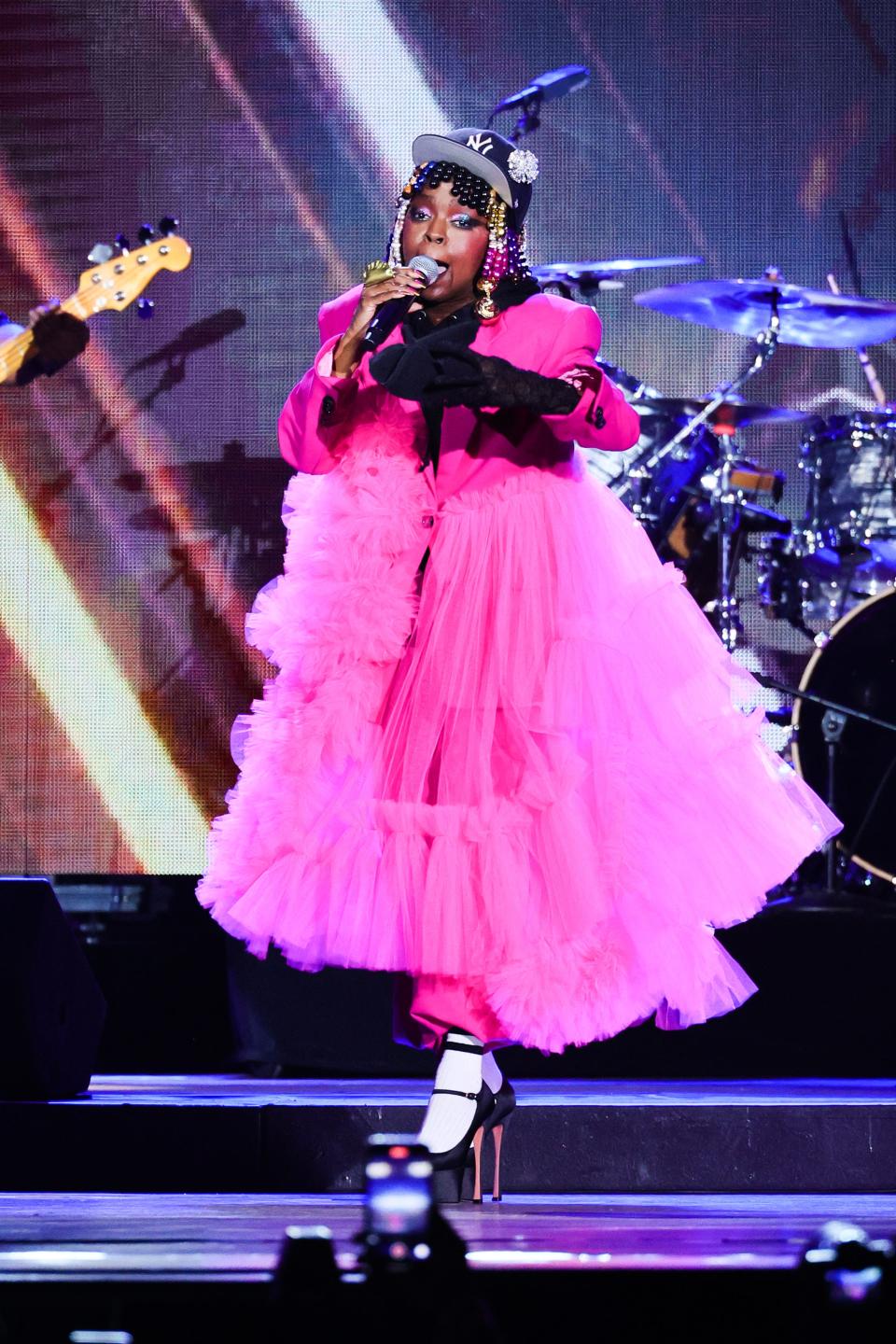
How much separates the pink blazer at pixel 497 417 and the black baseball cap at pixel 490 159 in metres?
0.18

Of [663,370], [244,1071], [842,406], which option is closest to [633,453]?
[663,370]

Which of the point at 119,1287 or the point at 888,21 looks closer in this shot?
the point at 119,1287

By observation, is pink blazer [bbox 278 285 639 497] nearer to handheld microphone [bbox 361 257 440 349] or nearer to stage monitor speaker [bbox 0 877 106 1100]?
handheld microphone [bbox 361 257 440 349]

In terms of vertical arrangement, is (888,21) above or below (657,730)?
above

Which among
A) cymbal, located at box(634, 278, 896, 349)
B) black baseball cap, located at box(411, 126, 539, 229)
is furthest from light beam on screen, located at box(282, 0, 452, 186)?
black baseball cap, located at box(411, 126, 539, 229)

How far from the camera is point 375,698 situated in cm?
278

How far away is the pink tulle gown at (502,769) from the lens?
262 cm

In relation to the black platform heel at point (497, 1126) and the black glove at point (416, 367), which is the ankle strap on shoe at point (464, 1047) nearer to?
the black platform heel at point (497, 1126)

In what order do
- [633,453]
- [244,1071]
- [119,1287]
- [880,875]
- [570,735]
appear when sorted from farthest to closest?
[633,453] < [880,875] < [244,1071] < [570,735] < [119,1287]

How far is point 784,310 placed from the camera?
4.84 meters

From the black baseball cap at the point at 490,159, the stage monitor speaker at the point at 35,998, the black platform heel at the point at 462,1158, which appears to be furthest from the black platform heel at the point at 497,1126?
the black baseball cap at the point at 490,159

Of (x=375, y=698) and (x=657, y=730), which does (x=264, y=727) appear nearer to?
(x=375, y=698)

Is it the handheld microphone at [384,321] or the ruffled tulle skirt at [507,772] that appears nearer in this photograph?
the ruffled tulle skirt at [507,772]

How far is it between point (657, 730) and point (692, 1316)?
4.47 feet
